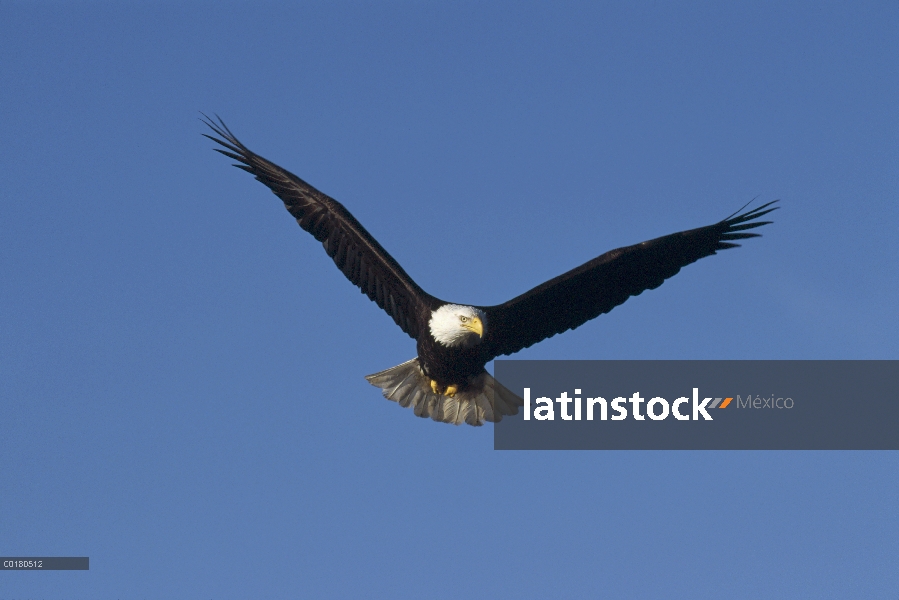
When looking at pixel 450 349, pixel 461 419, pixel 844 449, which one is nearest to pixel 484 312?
pixel 450 349

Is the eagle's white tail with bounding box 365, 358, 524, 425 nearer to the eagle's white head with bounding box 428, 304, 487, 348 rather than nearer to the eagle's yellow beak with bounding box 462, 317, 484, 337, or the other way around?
the eagle's white head with bounding box 428, 304, 487, 348

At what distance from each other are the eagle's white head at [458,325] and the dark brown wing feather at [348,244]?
321mm

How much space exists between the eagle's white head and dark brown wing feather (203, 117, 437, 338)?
32 centimetres

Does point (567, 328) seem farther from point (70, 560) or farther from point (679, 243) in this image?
point (70, 560)

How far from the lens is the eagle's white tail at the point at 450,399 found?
1277cm

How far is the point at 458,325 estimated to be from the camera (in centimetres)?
1164

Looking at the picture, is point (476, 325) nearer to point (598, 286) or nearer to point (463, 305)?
point (463, 305)

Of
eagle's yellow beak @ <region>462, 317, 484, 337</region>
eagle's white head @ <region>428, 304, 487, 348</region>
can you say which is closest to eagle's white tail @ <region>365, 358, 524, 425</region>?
eagle's white head @ <region>428, 304, 487, 348</region>

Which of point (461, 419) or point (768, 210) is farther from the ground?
point (768, 210)

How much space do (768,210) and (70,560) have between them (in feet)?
21.2

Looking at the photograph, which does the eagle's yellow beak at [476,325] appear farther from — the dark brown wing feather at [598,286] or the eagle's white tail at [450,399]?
the eagle's white tail at [450,399]

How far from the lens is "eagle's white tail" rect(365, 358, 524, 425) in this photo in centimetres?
1277

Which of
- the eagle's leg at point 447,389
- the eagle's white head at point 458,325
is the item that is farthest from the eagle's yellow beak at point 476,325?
the eagle's leg at point 447,389

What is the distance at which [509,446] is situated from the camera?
12914mm
